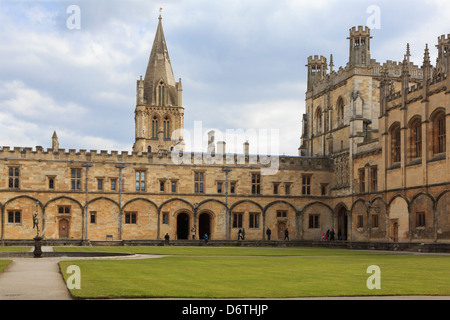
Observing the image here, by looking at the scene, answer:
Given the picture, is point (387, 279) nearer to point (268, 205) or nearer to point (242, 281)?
point (242, 281)

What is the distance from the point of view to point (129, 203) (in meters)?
60.8

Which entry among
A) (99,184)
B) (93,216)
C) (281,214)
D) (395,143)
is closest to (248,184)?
(281,214)

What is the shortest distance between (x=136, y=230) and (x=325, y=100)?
2316 centimetres

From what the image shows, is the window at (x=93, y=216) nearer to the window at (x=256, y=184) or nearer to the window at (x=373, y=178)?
the window at (x=256, y=184)

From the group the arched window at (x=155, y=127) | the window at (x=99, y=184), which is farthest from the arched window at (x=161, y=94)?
the window at (x=99, y=184)

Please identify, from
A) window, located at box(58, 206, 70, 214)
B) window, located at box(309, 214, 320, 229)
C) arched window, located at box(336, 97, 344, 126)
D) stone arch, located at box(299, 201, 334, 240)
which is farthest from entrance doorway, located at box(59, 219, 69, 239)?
arched window, located at box(336, 97, 344, 126)

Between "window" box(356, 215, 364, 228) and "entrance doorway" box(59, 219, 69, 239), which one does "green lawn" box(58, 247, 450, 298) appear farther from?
"entrance doorway" box(59, 219, 69, 239)

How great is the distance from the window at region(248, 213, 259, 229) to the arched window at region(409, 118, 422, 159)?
18.4 m

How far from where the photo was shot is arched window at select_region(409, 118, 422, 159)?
162 ft

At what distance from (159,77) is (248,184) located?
47.3m

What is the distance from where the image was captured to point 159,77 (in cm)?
10644

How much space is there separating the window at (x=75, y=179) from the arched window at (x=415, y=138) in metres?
29.1

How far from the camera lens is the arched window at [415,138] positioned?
162 feet
